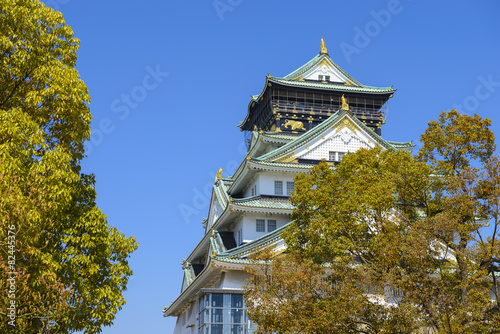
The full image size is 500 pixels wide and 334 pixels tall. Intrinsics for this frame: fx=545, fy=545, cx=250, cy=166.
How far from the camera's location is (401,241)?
1636cm

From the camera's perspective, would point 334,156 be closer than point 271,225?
No

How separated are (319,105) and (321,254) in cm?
2358

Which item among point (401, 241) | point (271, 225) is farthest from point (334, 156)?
point (401, 241)

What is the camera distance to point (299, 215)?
766 inches

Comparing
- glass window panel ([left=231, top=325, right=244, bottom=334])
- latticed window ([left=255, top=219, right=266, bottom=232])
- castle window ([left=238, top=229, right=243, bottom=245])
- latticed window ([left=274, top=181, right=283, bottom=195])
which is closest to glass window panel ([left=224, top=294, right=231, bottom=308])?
glass window panel ([left=231, top=325, right=244, bottom=334])

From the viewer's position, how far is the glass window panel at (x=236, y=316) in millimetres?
25531

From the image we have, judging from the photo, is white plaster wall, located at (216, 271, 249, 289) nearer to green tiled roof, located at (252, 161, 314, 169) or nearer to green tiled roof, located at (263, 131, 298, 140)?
green tiled roof, located at (252, 161, 314, 169)

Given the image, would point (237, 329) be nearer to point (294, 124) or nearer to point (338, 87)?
point (294, 124)

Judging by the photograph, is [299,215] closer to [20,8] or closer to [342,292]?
[342,292]

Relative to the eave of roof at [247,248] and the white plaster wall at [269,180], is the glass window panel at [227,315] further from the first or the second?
the white plaster wall at [269,180]

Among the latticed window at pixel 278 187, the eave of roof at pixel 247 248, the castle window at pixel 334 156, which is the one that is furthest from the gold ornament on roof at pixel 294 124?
the eave of roof at pixel 247 248

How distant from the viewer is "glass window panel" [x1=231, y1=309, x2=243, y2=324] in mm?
25531

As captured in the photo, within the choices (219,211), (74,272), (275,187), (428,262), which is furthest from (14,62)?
(219,211)

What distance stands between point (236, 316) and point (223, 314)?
62cm
